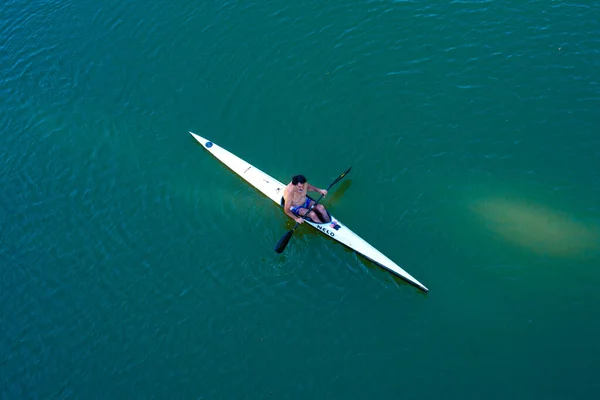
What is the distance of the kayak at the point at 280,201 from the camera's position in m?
14.0

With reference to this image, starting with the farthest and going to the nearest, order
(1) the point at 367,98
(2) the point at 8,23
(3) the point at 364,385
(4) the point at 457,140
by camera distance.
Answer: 1. (2) the point at 8,23
2. (1) the point at 367,98
3. (4) the point at 457,140
4. (3) the point at 364,385

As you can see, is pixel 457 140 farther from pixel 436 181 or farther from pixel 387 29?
pixel 387 29

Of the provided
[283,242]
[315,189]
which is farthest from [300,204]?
[283,242]

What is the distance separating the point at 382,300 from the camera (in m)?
13.6

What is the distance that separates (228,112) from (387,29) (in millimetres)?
5756

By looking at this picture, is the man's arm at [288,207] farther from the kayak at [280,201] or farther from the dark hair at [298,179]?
the dark hair at [298,179]

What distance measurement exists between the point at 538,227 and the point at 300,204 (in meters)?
5.95

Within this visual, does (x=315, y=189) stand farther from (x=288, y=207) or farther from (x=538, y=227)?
(x=538, y=227)

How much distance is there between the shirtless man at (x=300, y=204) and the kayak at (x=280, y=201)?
0.23 metres

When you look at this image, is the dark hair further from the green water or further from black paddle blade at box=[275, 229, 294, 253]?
the green water

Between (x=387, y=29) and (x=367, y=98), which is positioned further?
(x=387, y=29)

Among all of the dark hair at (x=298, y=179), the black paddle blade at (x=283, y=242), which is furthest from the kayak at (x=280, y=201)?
the dark hair at (x=298, y=179)

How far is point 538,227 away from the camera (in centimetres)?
1418

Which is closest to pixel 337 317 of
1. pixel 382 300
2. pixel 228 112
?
pixel 382 300
